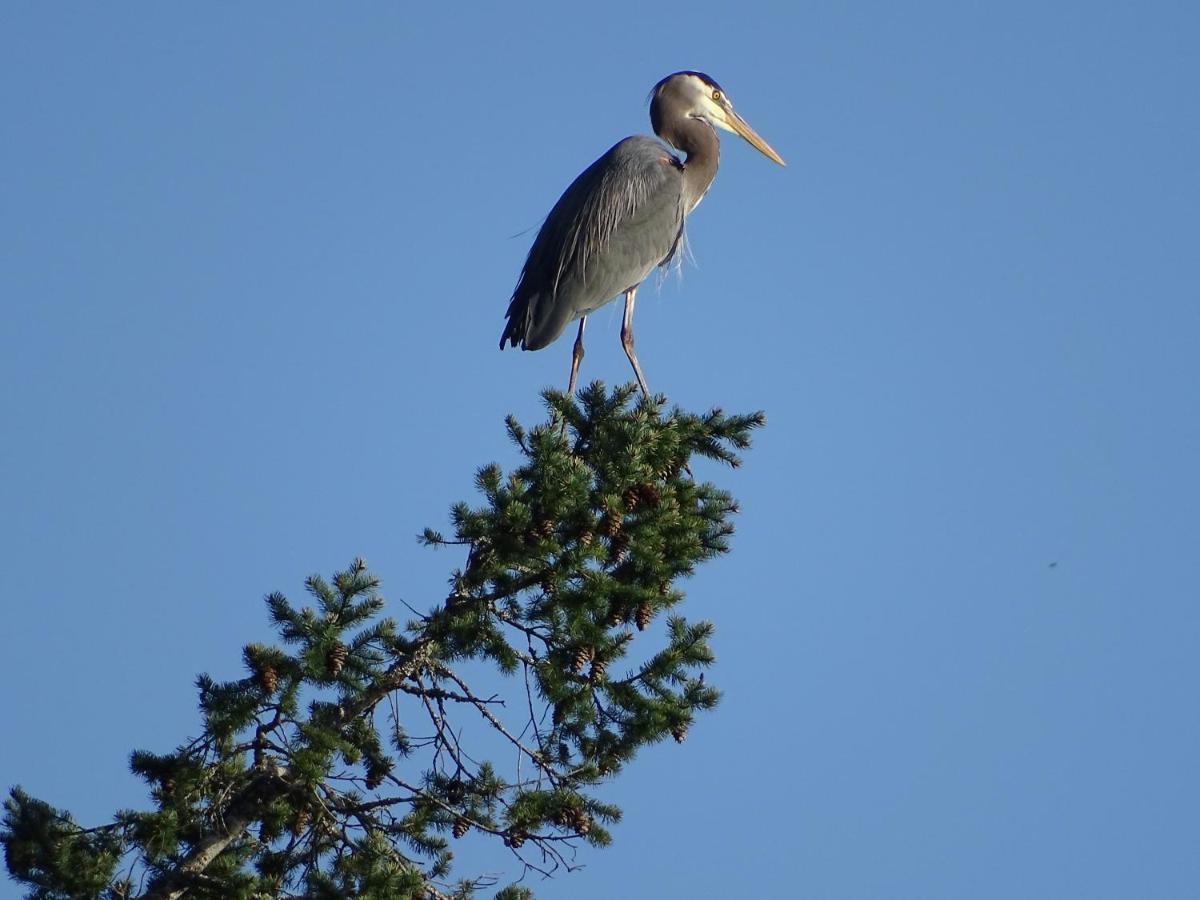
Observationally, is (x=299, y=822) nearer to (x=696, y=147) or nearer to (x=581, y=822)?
(x=581, y=822)

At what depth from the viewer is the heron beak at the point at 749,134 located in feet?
38.9

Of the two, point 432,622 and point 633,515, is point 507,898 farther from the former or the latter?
point 633,515

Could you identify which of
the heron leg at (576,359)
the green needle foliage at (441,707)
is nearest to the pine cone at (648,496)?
the green needle foliage at (441,707)

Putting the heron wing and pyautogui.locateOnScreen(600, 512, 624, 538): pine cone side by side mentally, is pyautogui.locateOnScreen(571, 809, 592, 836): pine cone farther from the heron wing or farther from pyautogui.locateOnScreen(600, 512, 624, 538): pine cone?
the heron wing

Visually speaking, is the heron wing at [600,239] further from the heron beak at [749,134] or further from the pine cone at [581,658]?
the pine cone at [581,658]

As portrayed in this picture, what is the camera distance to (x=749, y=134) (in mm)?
12086

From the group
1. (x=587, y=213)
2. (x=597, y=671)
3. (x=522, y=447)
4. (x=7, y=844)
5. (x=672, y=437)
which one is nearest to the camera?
(x=7, y=844)

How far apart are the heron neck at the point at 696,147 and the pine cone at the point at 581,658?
6169 mm

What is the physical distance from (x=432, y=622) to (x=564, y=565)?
54 cm

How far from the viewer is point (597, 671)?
545 centimetres

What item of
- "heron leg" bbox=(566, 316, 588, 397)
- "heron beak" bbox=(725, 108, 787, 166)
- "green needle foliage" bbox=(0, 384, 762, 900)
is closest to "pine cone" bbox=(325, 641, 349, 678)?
"green needle foliage" bbox=(0, 384, 762, 900)

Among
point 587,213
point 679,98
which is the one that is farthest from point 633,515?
point 679,98

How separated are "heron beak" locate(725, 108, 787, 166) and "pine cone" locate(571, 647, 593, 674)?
727cm

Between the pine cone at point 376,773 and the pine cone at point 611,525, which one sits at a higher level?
the pine cone at point 611,525
